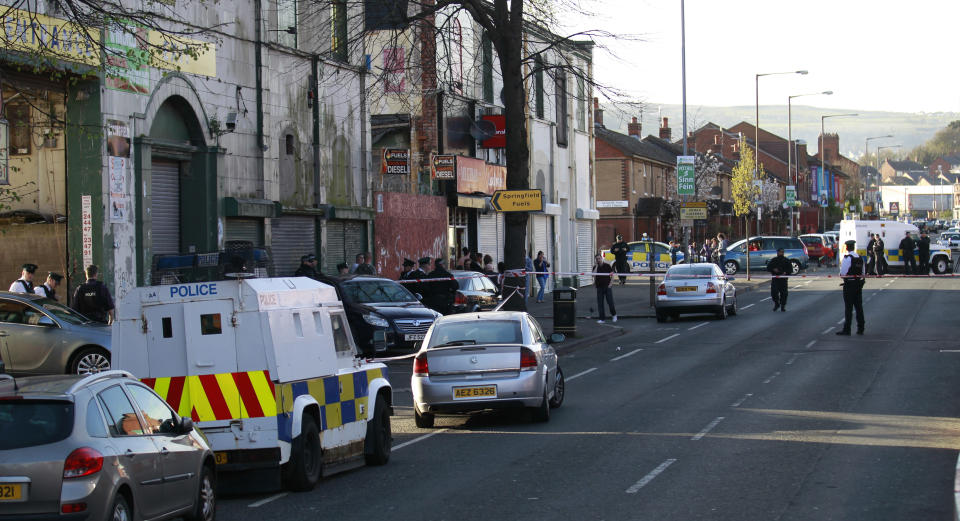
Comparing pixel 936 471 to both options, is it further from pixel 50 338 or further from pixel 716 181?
pixel 716 181

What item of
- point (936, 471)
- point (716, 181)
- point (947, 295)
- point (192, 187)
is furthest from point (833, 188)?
point (936, 471)

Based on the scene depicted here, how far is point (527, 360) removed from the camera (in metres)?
14.8

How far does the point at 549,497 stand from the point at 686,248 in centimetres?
3001

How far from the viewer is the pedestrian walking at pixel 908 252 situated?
50000 millimetres

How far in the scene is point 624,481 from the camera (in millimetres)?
10969

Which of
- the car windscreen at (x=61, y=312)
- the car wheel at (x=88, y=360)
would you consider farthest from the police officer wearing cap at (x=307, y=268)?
the car wheel at (x=88, y=360)

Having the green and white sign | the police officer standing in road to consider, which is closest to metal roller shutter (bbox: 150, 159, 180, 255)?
the police officer standing in road

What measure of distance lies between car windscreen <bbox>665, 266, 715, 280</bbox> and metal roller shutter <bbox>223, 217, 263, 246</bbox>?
1189 cm

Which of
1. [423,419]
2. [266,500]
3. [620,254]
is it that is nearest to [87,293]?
[423,419]

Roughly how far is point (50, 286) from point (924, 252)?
4127cm

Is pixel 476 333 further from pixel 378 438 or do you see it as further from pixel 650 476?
pixel 650 476

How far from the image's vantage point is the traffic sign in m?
26.0

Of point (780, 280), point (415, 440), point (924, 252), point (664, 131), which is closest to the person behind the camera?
point (415, 440)

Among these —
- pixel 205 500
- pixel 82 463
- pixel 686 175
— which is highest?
pixel 686 175
